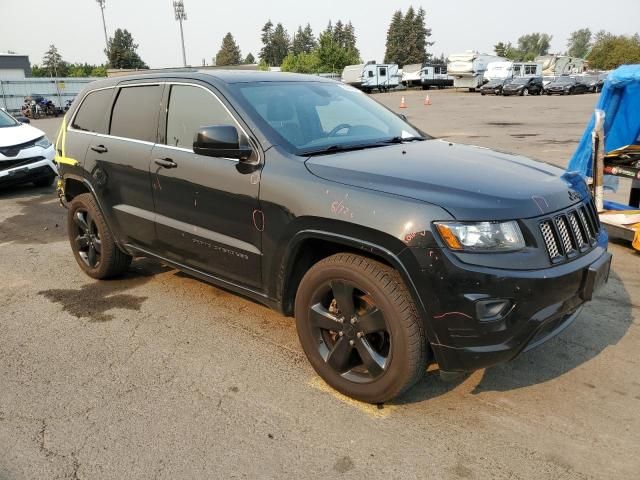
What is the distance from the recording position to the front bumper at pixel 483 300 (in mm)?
2510

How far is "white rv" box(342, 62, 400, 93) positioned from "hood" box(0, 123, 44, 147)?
4110 cm

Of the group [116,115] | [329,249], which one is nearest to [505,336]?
[329,249]

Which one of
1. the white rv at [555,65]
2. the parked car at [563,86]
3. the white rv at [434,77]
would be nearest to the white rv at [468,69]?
the white rv at [434,77]

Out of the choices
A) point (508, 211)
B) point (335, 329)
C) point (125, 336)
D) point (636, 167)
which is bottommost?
point (125, 336)

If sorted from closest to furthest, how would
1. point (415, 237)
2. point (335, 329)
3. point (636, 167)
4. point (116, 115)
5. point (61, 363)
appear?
point (415, 237) → point (335, 329) → point (61, 363) → point (116, 115) → point (636, 167)

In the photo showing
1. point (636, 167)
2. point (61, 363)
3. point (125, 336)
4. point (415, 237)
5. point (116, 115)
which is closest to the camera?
point (415, 237)

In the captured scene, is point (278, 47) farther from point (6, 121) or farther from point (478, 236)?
point (478, 236)

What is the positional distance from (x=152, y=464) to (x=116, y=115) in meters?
3.00

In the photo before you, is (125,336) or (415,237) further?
(125,336)

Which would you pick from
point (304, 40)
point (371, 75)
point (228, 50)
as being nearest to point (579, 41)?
point (304, 40)

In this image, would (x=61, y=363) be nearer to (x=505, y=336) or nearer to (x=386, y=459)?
(x=386, y=459)

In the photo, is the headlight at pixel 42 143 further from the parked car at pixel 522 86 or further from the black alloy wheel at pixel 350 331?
the parked car at pixel 522 86

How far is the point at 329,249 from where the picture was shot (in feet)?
10.3

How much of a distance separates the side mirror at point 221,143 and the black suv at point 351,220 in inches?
0.5
